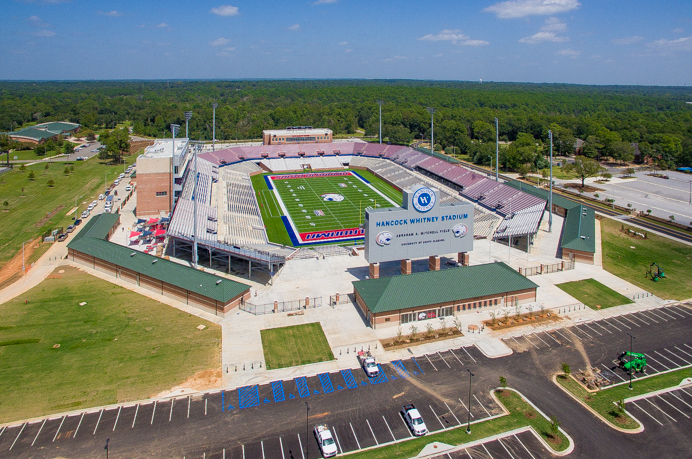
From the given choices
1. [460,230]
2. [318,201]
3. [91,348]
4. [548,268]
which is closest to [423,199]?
[460,230]

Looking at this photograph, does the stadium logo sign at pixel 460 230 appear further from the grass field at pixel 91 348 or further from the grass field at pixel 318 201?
the grass field at pixel 91 348

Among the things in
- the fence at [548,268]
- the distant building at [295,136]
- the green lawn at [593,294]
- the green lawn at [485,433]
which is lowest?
the green lawn at [485,433]

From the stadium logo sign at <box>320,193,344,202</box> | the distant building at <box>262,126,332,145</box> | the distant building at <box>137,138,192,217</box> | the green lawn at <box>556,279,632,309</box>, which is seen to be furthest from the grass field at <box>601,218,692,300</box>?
the distant building at <box>262,126,332,145</box>

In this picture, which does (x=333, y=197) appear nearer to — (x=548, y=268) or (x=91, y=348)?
(x=548, y=268)

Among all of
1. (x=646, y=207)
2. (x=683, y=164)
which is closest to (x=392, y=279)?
(x=646, y=207)

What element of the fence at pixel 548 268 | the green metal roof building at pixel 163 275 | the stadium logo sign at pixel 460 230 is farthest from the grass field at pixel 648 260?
the green metal roof building at pixel 163 275

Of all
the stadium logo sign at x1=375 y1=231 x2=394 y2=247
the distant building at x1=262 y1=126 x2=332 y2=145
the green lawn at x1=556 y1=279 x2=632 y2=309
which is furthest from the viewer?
the distant building at x1=262 y1=126 x2=332 y2=145

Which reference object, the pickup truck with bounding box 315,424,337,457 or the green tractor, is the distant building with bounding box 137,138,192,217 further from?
the green tractor
